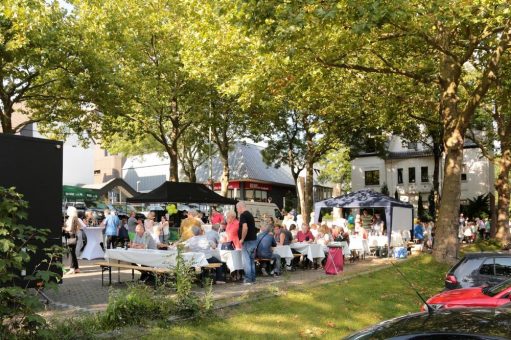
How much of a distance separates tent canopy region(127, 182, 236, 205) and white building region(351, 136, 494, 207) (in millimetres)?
32093

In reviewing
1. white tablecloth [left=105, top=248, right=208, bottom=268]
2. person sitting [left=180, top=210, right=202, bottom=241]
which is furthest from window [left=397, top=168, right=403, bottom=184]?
white tablecloth [left=105, top=248, right=208, bottom=268]

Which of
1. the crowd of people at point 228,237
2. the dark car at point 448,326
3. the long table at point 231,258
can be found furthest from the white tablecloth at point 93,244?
the dark car at point 448,326

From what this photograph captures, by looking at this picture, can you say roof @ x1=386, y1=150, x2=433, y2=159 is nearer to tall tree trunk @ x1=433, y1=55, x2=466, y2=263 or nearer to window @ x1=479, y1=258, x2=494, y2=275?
tall tree trunk @ x1=433, y1=55, x2=466, y2=263

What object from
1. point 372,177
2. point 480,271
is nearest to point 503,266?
point 480,271

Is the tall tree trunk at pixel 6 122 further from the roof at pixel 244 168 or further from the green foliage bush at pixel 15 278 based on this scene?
the roof at pixel 244 168

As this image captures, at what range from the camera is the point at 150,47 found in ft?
95.7

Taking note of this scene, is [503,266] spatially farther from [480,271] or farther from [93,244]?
[93,244]

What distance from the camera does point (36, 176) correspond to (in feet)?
30.3

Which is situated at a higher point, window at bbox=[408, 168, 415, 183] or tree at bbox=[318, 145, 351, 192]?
tree at bbox=[318, 145, 351, 192]

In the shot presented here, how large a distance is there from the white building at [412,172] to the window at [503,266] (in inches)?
1808

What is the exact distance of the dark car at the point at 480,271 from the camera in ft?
30.6

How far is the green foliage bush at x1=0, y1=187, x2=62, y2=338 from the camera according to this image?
5945 millimetres

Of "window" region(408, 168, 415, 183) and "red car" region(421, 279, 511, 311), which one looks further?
"window" region(408, 168, 415, 183)

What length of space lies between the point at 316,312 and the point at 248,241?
310cm
